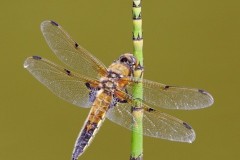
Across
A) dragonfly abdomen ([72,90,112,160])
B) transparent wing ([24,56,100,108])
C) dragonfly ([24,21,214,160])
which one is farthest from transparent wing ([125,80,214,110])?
transparent wing ([24,56,100,108])

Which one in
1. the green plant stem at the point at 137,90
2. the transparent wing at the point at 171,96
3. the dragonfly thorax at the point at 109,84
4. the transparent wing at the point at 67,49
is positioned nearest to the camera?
the green plant stem at the point at 137,90

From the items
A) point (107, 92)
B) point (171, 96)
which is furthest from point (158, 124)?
point (107, 92)

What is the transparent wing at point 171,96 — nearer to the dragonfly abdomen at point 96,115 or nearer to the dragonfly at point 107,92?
the dragonfly at point 107,92

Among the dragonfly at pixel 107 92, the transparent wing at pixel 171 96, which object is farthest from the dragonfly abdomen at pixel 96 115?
the transparent wing at pixel 171 96

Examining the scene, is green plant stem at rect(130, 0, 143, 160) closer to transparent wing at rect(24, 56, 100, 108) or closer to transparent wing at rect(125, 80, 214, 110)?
transparent wing at rect(125, 80, 214, 110)

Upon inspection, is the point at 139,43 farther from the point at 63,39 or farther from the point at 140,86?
the point at 63,39
